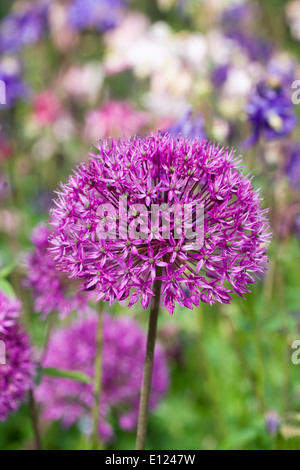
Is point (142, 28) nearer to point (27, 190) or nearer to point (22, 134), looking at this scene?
point (22, 134)

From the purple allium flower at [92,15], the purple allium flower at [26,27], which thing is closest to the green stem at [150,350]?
the purple allium flower at [92,15]

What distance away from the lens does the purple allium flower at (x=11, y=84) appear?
3.87m

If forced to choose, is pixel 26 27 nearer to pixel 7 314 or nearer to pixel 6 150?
pixel 6 150

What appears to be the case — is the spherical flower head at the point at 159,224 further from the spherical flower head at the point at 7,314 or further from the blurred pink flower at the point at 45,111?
the blurred pink flower at the point at 45,111

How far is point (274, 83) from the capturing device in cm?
264

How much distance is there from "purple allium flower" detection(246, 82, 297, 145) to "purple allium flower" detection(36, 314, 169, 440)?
1.01 meters

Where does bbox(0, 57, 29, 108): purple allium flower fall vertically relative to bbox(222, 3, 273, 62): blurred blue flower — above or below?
below

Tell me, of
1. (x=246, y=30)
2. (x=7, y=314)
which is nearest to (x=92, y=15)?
(x=246, y=30)

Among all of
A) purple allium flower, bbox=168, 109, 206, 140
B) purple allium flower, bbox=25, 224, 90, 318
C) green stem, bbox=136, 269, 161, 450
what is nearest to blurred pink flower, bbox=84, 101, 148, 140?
purple allium flower, bbox=168, 109, 206, 140

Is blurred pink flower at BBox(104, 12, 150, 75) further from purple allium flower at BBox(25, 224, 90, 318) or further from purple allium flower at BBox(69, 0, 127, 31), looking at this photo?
purple allium flower at BBox(25, 224, 90, 318)

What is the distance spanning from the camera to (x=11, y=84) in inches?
155

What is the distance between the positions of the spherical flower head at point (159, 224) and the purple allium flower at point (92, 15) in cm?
302

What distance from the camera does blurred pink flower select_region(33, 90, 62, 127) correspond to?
4098mm

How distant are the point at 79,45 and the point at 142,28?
50cm
